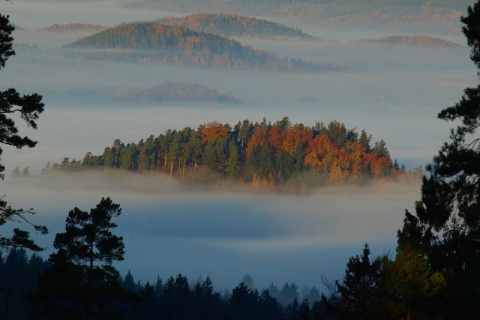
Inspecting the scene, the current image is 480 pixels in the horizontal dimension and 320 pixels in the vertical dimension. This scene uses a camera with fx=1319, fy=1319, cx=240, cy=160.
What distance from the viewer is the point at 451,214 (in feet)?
141

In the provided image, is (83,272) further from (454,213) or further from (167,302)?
(167,302)

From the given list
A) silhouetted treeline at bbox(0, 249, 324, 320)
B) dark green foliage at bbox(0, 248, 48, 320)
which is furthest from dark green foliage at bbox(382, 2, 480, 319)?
silhouetted treeline at bbox(0, 249, 324, 320)

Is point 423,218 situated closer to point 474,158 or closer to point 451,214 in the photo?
point 451,214

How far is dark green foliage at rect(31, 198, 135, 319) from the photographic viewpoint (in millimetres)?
47000

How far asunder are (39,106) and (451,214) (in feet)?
48.6

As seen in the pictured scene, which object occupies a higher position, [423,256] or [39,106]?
[39,106]

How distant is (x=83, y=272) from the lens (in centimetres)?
4753

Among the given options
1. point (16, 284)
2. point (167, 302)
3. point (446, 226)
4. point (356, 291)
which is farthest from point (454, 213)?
point (16, 284)

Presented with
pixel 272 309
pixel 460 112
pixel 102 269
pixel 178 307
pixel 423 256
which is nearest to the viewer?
pixel 460 112

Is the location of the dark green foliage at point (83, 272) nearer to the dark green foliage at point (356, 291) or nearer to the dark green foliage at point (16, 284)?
the dark green foliage at point (356, 291)

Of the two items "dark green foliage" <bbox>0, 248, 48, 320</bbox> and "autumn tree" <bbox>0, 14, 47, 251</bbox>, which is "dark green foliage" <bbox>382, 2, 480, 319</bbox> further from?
"dark green foliage" <bbox>0, 248, 48, 320</bbox>

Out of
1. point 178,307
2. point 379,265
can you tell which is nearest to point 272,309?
point 178,307

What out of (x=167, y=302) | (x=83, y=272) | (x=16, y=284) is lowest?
(x=83, y=272)

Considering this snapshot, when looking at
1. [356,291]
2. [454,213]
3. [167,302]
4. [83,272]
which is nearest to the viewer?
[454,213]
